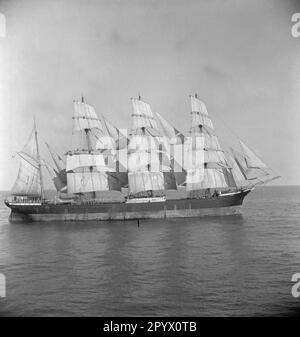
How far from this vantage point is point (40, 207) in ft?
135

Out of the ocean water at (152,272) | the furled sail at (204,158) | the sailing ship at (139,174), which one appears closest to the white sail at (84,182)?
the sailing ship at (139,174)

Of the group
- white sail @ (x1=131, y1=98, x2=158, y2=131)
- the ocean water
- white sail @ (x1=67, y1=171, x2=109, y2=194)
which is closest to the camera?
the ocean water

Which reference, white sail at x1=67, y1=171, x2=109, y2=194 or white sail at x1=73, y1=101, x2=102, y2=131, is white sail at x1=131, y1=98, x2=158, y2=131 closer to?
white sail at x1=73, y1=101, x2=102, y2=131

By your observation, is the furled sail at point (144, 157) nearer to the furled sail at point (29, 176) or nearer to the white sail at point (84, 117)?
the white sail at point (84, 117)

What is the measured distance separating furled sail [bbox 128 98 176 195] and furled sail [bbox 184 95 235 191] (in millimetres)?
3618

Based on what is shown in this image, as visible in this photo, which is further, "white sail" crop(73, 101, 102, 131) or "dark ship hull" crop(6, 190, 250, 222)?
"white sail" crop(73, 101, 102, 131)

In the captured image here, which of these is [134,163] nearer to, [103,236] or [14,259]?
[103,236]

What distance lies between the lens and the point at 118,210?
4059 centimetres

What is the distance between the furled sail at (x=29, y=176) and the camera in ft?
132

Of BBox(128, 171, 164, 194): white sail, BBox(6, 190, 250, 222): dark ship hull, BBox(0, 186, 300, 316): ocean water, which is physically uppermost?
BBox(128, 171, 164, 194): white sail

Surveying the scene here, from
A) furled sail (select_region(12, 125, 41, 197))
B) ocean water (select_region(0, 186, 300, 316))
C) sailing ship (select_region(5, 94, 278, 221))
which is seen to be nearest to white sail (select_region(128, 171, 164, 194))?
sailing ship (select_region(5, 94, 278, 221))

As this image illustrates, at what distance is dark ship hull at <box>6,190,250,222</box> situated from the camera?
4069 centimetres
